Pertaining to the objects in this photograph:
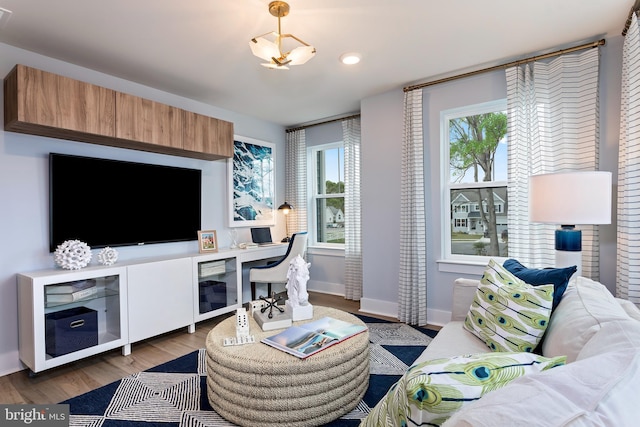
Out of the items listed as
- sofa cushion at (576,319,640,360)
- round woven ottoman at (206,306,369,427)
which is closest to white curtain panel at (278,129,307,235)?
round woven ottoman at (206,306,369,427)

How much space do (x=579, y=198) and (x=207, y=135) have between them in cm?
325

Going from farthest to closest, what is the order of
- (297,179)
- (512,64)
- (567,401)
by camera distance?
1. (297,179)
2. (512,64)
3. (567,401)

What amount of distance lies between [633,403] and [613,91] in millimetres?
2956

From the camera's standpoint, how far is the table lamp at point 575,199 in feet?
→ 6.62

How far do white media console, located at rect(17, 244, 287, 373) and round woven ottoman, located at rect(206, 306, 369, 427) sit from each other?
1.34m

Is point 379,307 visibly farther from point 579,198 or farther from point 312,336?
point 579,198

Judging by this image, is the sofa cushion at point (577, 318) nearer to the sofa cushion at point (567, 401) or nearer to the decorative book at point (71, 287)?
the sofa cushion at point (567, 401)

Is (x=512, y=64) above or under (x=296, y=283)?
above

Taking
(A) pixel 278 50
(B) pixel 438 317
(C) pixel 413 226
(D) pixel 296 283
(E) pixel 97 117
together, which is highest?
→ (A) pixel 278 50

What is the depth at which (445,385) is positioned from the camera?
62 centimetres

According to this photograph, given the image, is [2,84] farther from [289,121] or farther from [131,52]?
[289,121]

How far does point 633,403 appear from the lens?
1.66 feet

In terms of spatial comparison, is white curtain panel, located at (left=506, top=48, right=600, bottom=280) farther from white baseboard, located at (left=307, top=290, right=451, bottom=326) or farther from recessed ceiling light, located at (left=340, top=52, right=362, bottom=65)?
recessed ceiling light, located at (left=340, top=52, right=362, bottom=65)

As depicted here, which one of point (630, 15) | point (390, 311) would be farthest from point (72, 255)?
point (630, 15)
